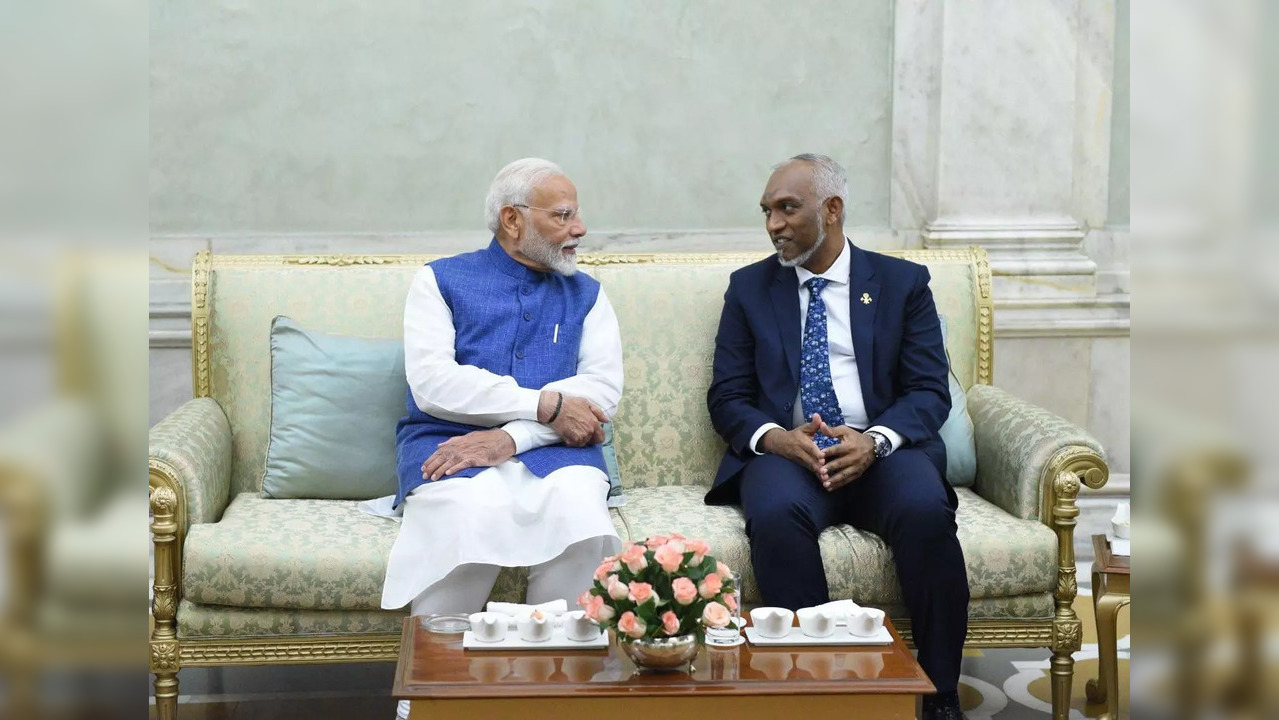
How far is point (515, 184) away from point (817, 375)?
950 millimetres

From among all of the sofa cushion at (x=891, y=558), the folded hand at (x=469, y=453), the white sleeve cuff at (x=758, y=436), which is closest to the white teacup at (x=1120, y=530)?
the sofa cushion at (x=891, y=558)

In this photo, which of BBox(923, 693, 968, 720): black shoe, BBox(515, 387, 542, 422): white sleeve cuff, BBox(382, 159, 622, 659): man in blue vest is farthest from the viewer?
BBox(515, 387, 542, 422): white sleeve cuff

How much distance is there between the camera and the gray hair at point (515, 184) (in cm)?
348

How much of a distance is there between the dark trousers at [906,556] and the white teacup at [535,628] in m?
0.77

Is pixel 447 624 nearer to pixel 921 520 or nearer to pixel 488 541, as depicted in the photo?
pixel 488 541

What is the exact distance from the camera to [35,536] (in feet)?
1.19

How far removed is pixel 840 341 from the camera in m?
3.49

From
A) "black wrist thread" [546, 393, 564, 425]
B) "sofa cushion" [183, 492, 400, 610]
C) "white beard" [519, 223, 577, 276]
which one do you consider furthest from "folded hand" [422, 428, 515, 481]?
"white beard" [519, 223, 577, 276]

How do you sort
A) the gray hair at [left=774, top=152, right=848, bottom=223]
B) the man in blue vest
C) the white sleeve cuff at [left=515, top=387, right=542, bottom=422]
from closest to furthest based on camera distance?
the man in blue vest < the white sleeve cuff at [left=515, top=387, right=542, bottom=422] < the gray hair at [left=774, top=152, right=848, bottom=223]

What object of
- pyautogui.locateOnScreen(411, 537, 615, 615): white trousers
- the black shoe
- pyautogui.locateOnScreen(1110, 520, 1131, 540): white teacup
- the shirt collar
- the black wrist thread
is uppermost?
the shirt collar

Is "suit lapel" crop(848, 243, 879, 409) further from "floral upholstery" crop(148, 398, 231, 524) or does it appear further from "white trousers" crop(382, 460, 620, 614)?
"floral upholstery" crop(148, 398, 231, 524)

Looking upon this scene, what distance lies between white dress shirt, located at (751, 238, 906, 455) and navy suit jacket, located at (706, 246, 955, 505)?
0.07ft

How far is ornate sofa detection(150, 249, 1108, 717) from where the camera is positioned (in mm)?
2982

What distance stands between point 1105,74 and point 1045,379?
112 cm
